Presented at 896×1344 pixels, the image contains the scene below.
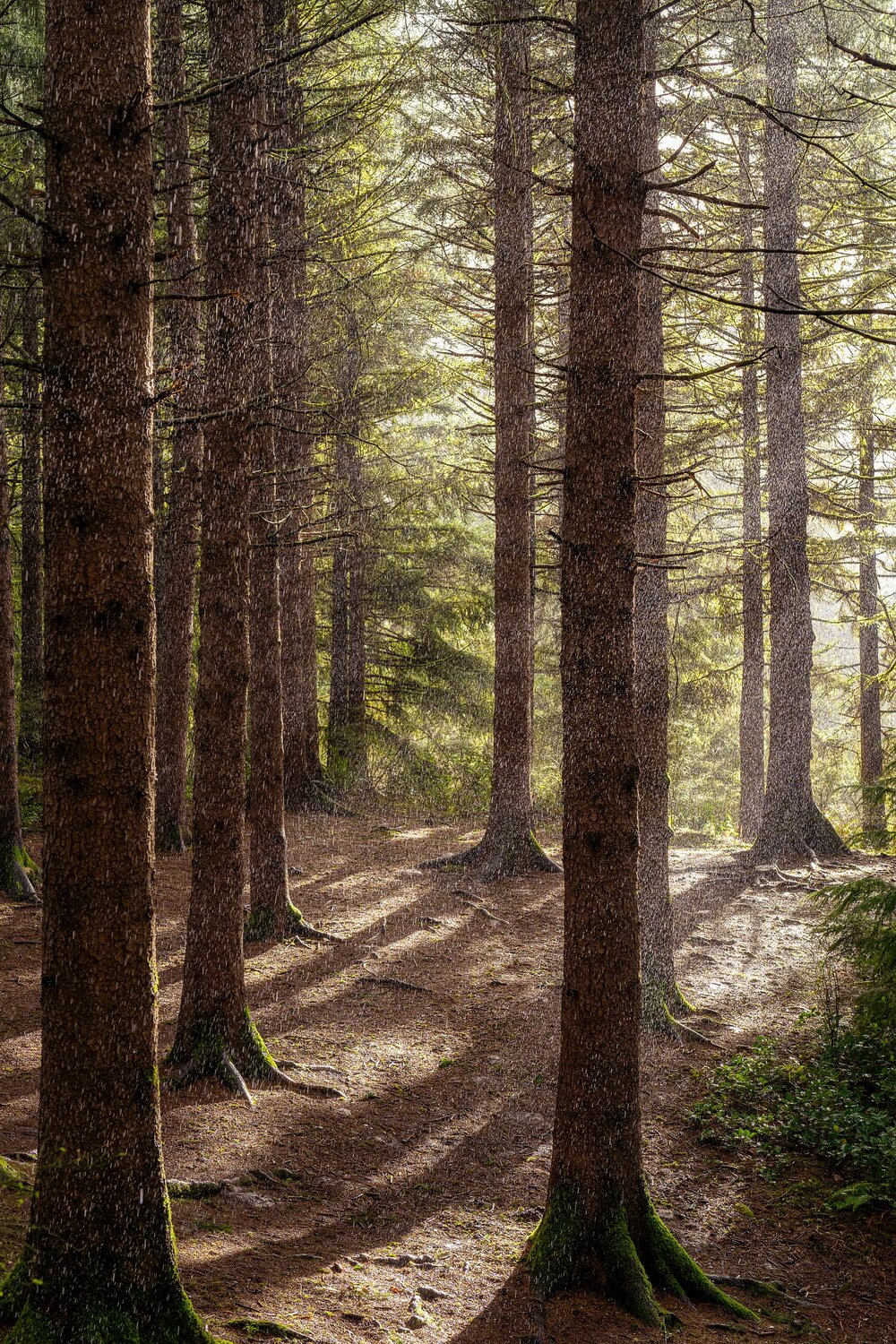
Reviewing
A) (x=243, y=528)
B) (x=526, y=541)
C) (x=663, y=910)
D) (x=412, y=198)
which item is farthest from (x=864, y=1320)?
(x=412, y=198)

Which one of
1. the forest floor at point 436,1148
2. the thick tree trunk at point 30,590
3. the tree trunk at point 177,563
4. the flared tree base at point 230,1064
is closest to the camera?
the forest floor at point 436,1148

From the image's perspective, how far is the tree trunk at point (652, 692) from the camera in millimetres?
8406

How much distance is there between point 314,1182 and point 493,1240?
1152 millimetres

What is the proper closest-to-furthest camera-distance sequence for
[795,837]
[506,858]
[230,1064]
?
[230,1064] → [506,858] → [795,837]

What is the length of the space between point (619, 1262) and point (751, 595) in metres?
15.6

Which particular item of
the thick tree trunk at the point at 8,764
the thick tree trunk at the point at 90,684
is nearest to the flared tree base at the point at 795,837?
the thick tree trunk at the point at 8,764

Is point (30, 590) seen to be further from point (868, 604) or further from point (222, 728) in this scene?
point (868, 604)

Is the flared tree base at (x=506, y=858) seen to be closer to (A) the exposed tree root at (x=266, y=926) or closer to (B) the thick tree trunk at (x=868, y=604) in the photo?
(A) the exposed tree root at (x=266, y=926)

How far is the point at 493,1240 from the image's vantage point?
555cm

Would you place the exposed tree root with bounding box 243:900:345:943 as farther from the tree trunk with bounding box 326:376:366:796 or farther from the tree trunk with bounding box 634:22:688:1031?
the tree trunk with bounding box 326:376:366:796

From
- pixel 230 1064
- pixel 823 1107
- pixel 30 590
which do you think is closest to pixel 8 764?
pixel 230 1064

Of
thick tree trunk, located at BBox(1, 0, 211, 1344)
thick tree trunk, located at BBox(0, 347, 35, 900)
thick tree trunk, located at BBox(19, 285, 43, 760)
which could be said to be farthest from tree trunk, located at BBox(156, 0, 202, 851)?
thick tree trunk, located at BBox(1, 0, 211, 1344)

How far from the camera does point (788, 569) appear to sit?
1473 centimetres

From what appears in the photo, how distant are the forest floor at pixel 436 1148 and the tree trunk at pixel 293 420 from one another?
4.41 metres
